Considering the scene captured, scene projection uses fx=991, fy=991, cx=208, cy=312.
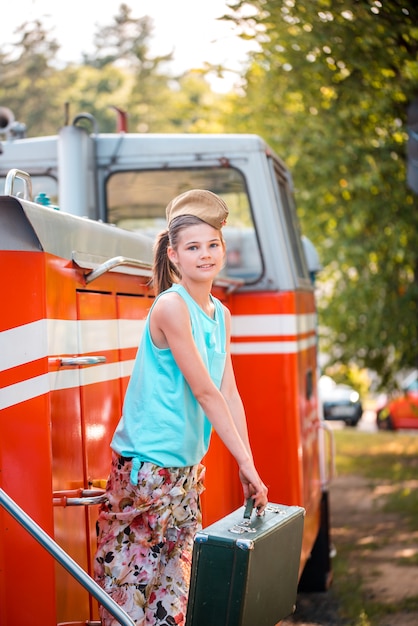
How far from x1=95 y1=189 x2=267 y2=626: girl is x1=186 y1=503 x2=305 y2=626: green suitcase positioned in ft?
0.44

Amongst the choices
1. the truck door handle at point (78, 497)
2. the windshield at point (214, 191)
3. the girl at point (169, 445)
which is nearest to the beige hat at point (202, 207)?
the girl at point (169, 445)

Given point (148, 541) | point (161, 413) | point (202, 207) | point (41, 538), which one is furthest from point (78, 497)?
point (202, 207)

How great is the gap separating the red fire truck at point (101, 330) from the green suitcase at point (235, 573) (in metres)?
0.35

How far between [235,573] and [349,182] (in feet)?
28.9

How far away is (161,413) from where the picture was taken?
276 centimetres

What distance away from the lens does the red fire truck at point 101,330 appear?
2.53m

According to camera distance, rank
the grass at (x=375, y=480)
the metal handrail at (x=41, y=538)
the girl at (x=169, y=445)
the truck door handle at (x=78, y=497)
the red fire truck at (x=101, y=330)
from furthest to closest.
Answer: the grass at (x=375, y=480)
the girl at (x=169, y=445)
the truck door handle at (x=78, y=497)
the red fire truck at (x=101, y=330)
the metal handrail at (x=41, y=538)

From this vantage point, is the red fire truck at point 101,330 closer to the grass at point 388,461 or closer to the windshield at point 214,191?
the windshield at point 214,191

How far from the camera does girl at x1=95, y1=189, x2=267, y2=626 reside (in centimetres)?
275

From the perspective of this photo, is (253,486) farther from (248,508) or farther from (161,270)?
(161,270)

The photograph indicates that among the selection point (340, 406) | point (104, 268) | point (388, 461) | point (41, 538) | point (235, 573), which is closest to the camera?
point (41, 538)

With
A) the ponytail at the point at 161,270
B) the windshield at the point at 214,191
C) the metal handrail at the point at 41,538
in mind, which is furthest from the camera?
the windshield at the point at 214,191

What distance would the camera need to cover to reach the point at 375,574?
6.92 meters

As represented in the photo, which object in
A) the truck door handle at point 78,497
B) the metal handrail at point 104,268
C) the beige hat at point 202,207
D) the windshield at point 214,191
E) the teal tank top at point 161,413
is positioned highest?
the windshield at point 214,191
